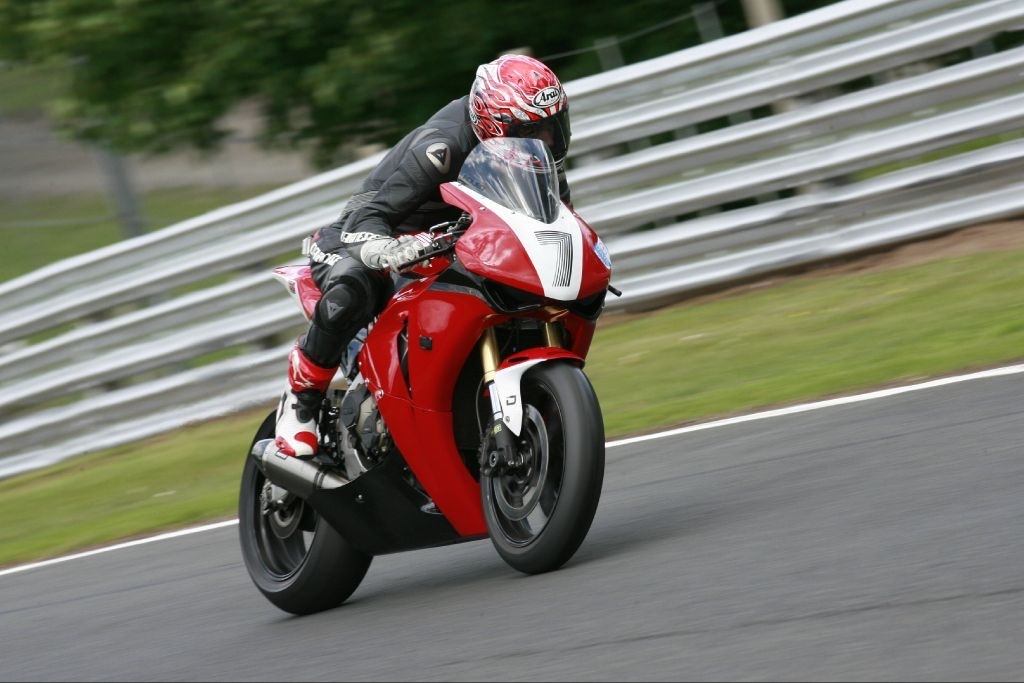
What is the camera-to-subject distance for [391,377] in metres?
5.08

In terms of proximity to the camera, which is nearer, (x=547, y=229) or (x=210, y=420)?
(x=547, y=229)

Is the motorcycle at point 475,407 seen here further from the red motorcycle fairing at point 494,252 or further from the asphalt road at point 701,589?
the asphalt road at point 701,589

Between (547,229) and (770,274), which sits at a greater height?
(547,229)

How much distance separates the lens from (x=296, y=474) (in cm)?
530

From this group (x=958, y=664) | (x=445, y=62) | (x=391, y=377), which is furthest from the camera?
(x=445, y=62)

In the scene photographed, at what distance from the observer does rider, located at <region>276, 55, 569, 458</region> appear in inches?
192

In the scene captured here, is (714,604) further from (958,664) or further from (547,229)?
(547,229)

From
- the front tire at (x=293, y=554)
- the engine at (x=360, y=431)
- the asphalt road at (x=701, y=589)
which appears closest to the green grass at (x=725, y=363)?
the asphalt road at (x=701, y=589)

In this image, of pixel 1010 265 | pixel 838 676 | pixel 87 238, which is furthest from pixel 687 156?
pixel 87 238

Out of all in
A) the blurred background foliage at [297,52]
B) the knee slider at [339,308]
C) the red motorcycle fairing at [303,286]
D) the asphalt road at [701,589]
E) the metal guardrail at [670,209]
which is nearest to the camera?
the asphalt road at [701,589]

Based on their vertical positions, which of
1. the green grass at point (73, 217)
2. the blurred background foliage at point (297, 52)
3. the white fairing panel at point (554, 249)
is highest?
the white fairing panel at point (554, 249)

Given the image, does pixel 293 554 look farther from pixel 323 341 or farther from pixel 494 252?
pixel 494 252

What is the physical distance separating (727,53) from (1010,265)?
96.3 inches

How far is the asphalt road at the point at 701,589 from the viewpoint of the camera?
367 cm
